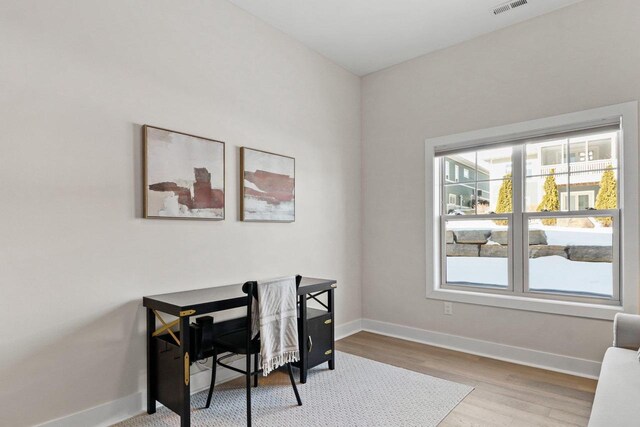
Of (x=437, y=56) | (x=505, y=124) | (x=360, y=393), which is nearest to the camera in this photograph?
(x=360, y=393)

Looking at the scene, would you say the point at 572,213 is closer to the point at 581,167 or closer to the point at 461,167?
the point at 581,167

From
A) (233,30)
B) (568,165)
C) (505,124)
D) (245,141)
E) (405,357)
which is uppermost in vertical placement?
(233,30)

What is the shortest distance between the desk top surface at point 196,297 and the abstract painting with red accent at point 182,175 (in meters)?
0.52

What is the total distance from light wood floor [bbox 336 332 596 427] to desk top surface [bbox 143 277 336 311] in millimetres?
1177

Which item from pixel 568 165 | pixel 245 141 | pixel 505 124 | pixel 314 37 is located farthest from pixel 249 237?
pixel 568 165

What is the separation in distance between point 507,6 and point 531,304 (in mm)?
2464

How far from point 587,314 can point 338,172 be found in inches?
99.5

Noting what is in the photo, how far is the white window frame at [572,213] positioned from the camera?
8.87 ft

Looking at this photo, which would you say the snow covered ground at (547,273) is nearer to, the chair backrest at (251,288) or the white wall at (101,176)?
the white wall at (101,176)

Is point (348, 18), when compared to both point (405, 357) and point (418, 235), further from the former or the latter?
point (405, 357)

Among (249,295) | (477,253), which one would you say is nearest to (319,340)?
(249,295)

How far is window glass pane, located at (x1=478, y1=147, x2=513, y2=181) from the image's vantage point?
3.42 meters

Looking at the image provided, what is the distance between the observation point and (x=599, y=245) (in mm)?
2951

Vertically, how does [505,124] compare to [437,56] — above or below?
below
